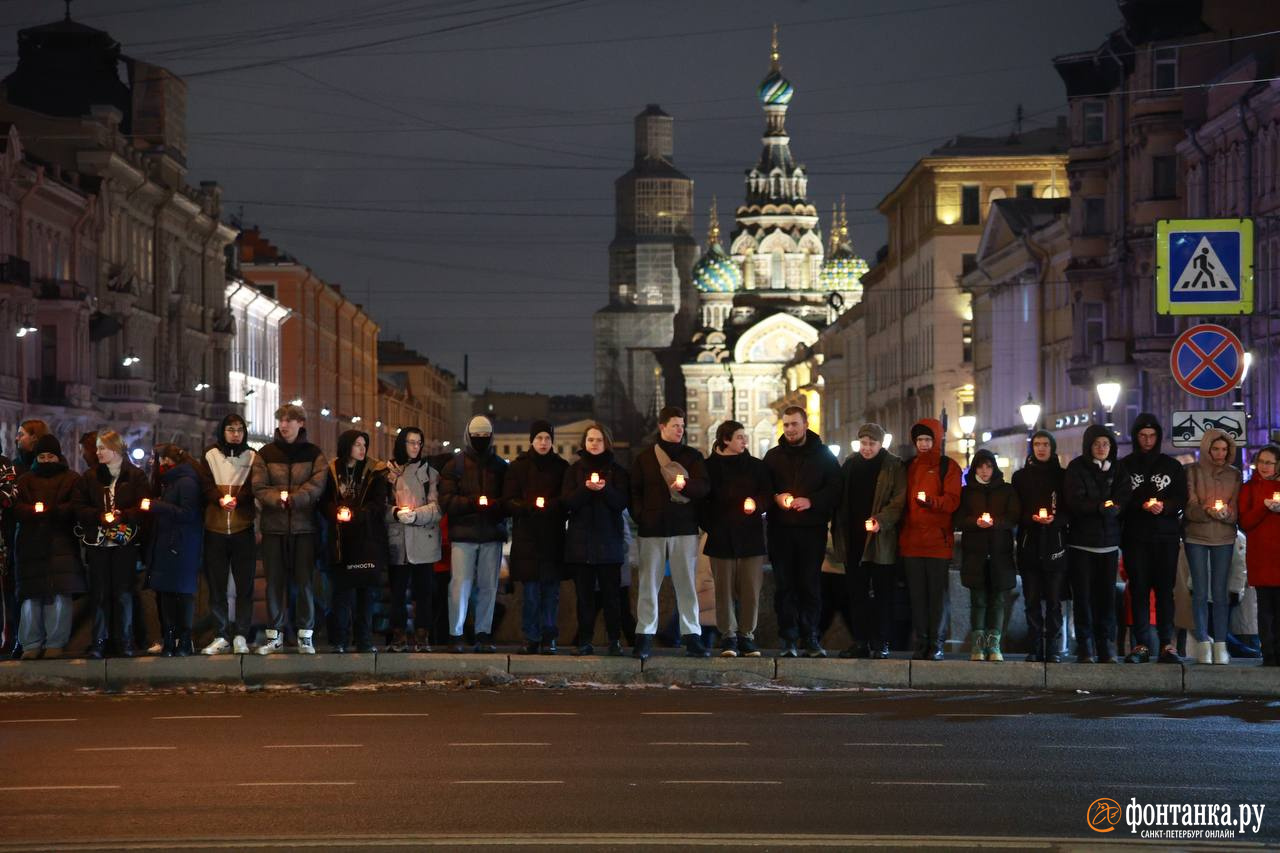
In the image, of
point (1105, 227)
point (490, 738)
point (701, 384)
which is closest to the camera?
point (490, 738)

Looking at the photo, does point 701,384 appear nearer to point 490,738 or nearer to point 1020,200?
point 1020,200

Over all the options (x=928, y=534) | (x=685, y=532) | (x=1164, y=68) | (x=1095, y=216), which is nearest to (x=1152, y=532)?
(x=928, y=534)

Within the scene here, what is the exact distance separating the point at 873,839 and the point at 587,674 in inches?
283

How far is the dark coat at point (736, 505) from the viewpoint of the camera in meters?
17.3

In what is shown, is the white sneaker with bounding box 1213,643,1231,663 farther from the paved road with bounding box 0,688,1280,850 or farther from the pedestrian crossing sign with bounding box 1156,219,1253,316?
the pedestrian crossing sign with bounding box 1156,219,1253,316

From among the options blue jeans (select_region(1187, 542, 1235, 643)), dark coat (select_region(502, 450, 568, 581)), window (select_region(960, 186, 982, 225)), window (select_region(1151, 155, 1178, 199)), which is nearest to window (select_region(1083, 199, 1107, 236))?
window (select_region(1151, 155, 1178, 199))

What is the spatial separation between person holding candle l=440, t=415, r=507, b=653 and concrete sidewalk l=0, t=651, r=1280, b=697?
1087mm

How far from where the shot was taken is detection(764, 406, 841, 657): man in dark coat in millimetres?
Answer: 17266

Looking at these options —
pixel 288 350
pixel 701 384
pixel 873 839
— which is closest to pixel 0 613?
pixel 873 839

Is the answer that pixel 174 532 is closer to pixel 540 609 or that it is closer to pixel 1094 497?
pixel 540 609

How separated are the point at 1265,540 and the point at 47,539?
9516mm

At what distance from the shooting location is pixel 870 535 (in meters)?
17.4

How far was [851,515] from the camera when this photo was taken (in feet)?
57.5

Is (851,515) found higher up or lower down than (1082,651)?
higher up
